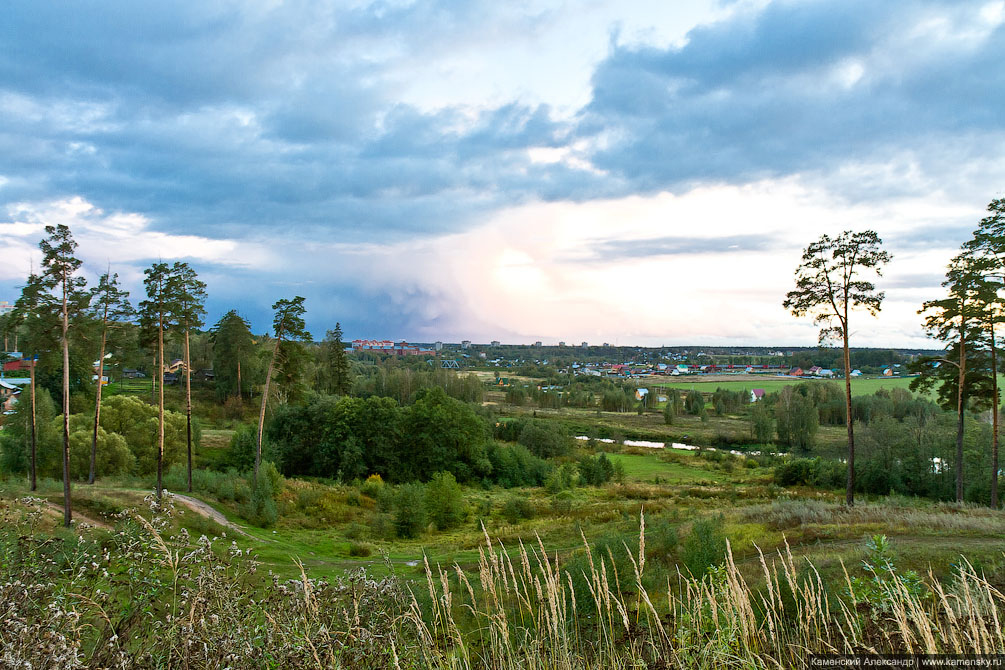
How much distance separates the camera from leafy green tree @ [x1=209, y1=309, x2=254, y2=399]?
6412cm

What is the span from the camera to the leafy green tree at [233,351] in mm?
64125

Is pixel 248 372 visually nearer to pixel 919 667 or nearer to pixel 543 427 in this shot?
pixel 543 427

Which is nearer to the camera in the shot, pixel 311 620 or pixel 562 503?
pixel 311 620

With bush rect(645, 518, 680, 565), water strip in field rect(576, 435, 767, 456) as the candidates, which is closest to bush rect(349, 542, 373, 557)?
bush rect(645, 518, 680, 565)

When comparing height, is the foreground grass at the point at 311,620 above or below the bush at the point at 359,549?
above

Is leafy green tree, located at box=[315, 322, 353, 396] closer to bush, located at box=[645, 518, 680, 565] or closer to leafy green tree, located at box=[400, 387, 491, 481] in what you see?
leafy green tree, located at box=[400, 387, 491, 481]

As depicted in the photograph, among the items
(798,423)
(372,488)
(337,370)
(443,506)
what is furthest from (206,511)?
(798,423)

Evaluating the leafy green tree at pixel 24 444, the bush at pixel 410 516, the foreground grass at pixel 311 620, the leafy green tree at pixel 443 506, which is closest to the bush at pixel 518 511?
the leafy green tree at pixel 443 506

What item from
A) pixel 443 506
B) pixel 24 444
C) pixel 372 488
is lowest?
pixel 372 488

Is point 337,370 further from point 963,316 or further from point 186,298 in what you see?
point 963,316

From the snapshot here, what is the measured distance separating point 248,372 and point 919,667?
236ft

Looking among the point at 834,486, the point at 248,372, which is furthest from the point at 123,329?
the point at 834,486

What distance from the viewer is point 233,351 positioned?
64.7 metres

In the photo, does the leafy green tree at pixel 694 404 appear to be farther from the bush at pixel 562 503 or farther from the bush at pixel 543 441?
the bush at pixel 562 503
